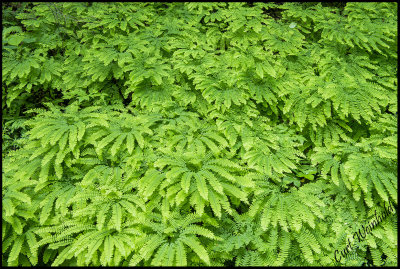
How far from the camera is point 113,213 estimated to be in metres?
3.15

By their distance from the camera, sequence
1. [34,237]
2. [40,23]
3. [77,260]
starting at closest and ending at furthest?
[77,260]
[34,237]
[40,23]

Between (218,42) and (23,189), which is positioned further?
(218,42)

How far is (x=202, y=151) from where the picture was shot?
Result: 359 centimetres

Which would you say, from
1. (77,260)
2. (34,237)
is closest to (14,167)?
(34,237)

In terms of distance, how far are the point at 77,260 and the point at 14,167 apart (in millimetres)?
1634

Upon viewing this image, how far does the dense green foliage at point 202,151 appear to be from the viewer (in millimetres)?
3209

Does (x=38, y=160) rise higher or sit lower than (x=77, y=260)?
higher

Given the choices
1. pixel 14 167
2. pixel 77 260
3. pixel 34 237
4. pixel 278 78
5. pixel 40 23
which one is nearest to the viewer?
pixel 77 260

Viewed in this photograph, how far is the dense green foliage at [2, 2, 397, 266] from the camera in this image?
3209 millimetres

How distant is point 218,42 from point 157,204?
4.37 m

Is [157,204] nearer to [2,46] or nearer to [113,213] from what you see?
[113,213]

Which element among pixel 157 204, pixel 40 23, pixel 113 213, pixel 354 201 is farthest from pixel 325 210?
pixel 40 23

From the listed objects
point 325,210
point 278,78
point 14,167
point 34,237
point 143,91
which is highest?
point 278,78

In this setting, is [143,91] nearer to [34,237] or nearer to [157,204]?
[157,204]
